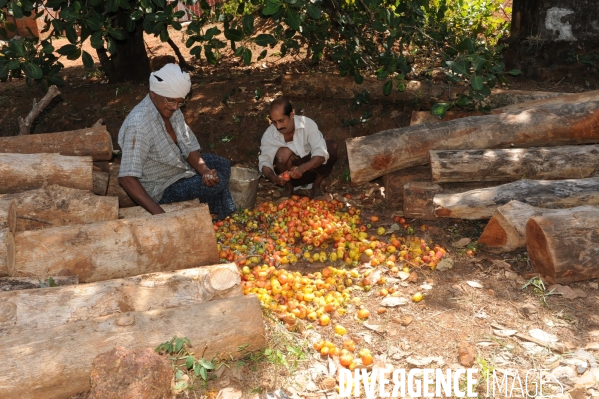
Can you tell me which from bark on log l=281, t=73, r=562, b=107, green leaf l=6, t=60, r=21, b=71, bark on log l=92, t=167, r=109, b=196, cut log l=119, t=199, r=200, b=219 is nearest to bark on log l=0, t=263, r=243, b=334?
cut log l=119, t=199, r=200, b=219

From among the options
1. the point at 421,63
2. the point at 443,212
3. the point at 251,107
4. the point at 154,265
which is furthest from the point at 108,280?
the point at 421,63

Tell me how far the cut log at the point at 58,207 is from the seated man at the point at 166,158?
0.29m

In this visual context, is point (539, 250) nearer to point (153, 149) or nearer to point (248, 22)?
point (248, 22)

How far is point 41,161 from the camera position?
4793 millimetres

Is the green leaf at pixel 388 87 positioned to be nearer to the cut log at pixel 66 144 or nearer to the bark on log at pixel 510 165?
the bark on log at pixel 510 165

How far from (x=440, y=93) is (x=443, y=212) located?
2192 millimetres

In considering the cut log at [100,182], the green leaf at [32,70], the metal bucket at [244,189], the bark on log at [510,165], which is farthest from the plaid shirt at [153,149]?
the bark on log at [510,165]

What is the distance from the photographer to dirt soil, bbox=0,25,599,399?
360cm

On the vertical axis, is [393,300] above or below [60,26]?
below

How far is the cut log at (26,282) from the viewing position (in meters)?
3.85

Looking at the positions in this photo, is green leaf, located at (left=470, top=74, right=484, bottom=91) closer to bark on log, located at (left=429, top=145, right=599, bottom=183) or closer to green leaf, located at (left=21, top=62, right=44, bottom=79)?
bark on log, located at (left=429, top=145, right=599, bottom=183)

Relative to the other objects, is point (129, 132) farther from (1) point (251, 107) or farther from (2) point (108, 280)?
(1) point (251, 107)

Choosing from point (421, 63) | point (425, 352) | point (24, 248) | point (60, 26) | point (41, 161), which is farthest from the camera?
point (421, 63)

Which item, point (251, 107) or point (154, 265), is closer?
point (154, 265)
